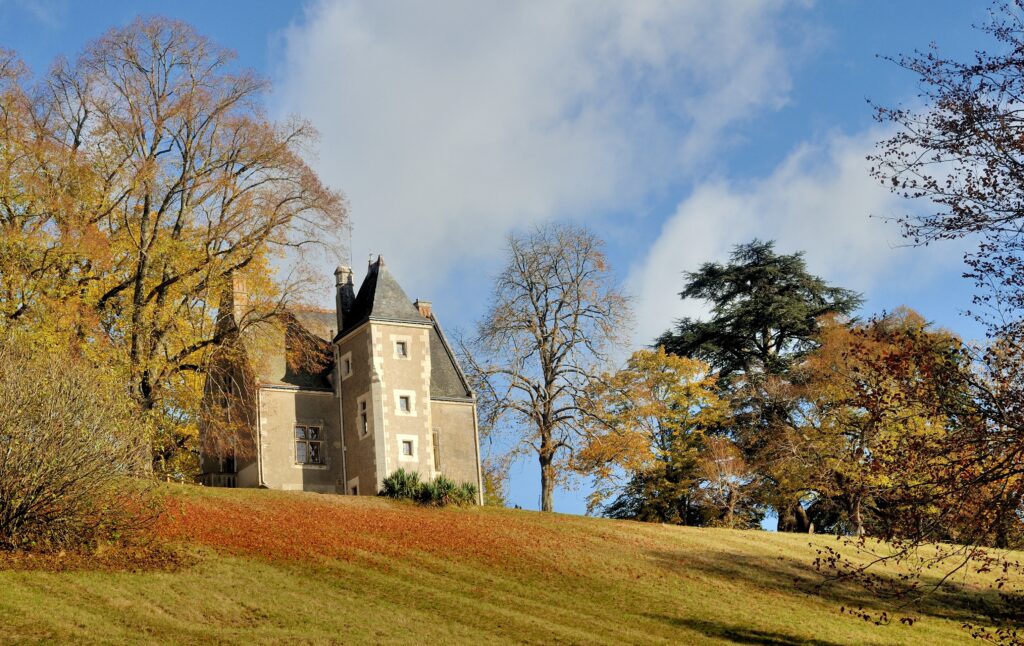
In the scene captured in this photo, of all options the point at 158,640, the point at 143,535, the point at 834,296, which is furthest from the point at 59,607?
the point at 834,296

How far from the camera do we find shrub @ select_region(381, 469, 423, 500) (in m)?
37.5

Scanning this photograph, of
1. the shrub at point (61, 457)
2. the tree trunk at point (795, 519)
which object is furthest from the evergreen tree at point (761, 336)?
the shrub at point (61, 457)

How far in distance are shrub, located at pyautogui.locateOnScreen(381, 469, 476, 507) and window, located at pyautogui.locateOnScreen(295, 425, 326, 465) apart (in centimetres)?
469

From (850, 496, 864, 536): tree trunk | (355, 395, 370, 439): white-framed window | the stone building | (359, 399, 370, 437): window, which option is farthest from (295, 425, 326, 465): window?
(850, 496, 864, 536): tree trunk

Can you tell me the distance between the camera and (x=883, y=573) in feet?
117

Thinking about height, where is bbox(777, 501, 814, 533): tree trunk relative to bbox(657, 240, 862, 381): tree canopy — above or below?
below

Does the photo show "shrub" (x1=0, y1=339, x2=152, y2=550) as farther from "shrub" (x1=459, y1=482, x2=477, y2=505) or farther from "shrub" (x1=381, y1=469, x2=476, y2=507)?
"shrub" (x1=459, y1=482, x2=477, y2=505)

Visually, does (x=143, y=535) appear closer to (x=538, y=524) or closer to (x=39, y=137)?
(x=538, y=524)

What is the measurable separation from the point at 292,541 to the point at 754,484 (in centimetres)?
2734

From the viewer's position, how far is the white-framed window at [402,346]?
42094mm

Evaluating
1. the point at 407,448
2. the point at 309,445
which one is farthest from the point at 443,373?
the point at 309,445

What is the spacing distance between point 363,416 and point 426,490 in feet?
17.6

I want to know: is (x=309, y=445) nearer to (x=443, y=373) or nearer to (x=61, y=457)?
(x=443, y=373)

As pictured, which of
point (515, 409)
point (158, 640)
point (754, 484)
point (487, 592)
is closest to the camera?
point (158, 640)
